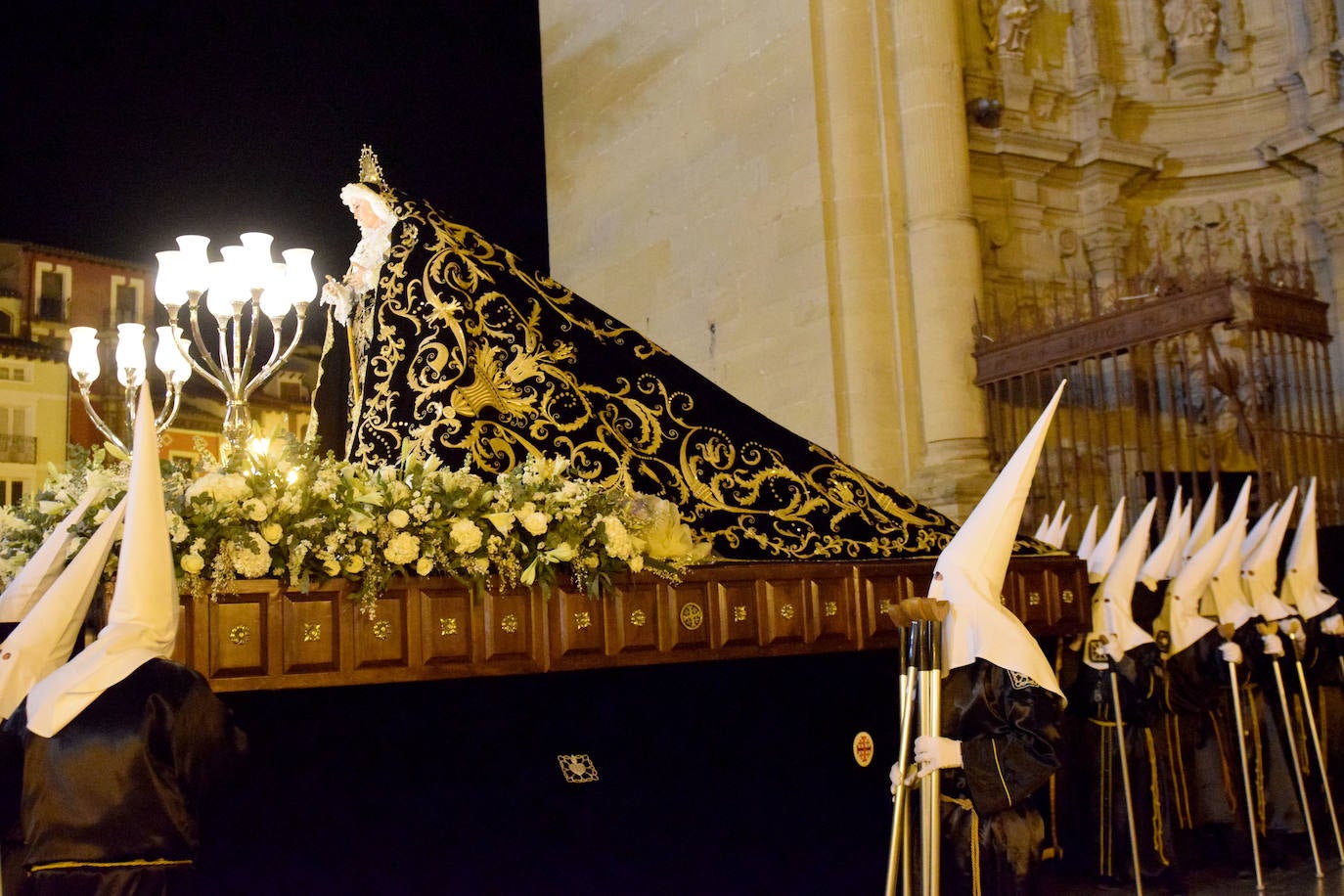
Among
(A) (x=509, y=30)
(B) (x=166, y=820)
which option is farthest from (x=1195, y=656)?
(A) (x=509, y=30)

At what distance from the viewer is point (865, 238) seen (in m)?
8.71

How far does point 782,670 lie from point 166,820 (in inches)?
84.6

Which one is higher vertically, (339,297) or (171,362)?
(171,362)

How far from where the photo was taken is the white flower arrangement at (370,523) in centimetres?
313

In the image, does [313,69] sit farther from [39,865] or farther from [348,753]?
[39,865]

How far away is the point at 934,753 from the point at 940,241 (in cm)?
596

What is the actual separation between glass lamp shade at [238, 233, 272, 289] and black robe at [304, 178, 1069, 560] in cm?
173

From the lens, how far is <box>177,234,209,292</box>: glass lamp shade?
606 cm

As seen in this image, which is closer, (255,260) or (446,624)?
(446,624)

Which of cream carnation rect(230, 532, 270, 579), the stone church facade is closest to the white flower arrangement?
cream carnation rect(230, 532, 270, 579)

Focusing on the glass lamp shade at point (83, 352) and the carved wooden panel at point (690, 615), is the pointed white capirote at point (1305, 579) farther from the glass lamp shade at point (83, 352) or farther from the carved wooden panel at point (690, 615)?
the glass lamp shade at point (83, 352)

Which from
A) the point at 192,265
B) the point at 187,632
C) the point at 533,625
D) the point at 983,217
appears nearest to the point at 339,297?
the point at 533,625

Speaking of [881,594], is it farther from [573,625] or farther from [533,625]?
[533,625]

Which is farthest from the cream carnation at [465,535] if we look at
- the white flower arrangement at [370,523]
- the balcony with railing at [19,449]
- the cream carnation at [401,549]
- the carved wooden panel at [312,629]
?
the balcony with railing at [19,449]
